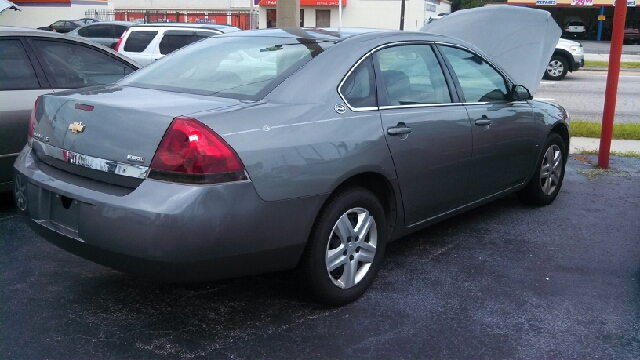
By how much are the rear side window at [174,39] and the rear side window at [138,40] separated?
291mm

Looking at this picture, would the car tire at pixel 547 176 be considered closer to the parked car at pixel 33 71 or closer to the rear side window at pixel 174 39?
the parked car at pixel 33 71

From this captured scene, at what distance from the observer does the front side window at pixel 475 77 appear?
472cm

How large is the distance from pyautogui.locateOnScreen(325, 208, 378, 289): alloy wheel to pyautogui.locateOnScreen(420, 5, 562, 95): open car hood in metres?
3.93

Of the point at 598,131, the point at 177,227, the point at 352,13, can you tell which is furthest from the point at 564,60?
the point at 352,13

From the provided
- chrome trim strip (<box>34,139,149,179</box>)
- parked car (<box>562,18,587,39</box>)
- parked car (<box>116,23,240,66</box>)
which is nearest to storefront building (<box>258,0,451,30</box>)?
parked car (<box>562,18,587,39</box>)

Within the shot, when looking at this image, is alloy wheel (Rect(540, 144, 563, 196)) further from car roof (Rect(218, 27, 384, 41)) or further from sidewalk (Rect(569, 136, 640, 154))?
sidewalk (Rect(569, 136, 640, 154))

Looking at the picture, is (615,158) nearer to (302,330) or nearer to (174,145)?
(302,330)

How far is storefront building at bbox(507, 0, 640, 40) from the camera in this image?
5084 cm

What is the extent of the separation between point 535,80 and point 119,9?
50103mm

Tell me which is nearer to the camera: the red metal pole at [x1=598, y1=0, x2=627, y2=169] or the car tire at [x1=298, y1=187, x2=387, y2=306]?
the car tire at [x1=298, y1=187, x2=387, y2=306]

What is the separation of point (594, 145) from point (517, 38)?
239 cm

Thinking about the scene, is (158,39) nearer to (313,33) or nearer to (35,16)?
(313,33)

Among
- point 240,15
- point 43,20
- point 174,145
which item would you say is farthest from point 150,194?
point 240,15

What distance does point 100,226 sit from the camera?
307 centimetres
